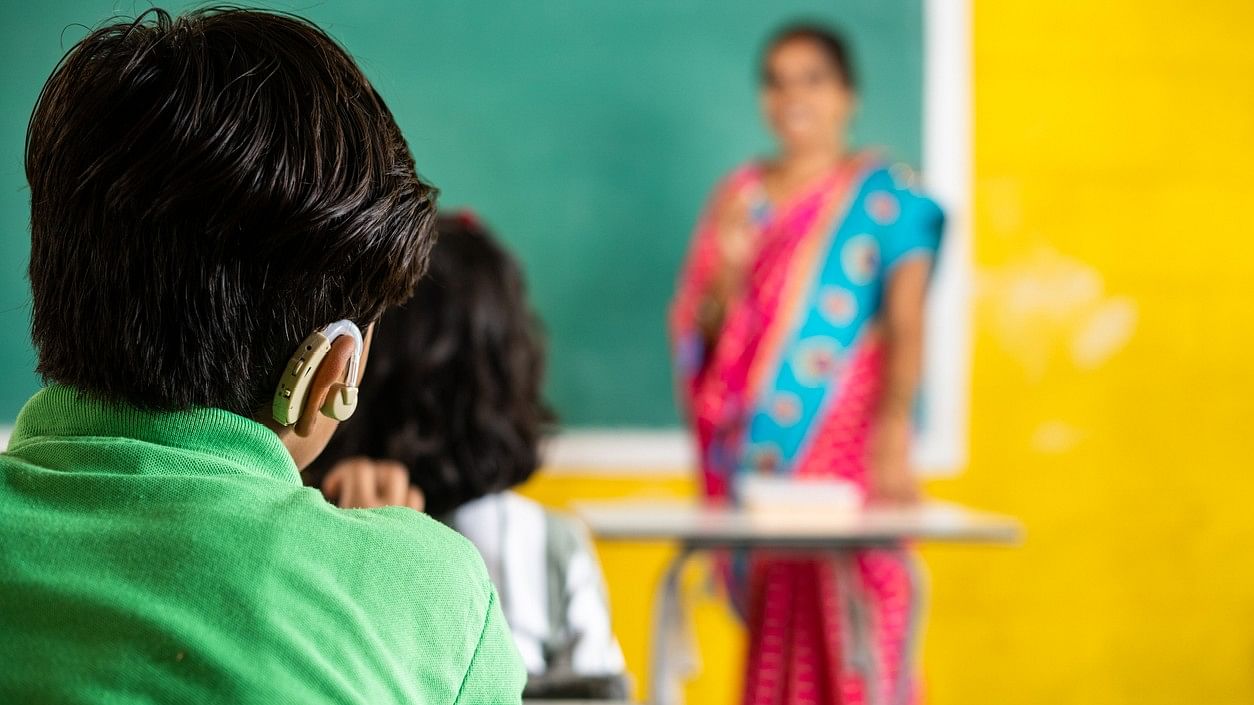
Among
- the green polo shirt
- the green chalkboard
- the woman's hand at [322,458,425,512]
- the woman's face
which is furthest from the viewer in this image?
the green chalkboard

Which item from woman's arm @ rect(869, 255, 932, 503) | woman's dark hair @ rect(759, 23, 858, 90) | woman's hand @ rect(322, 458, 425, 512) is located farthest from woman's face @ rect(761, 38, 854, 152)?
woman's hand @ rect(322, 458, 425, 512)

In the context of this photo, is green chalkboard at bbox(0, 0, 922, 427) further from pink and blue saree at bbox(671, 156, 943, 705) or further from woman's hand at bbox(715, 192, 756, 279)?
pink and blue saree at bbox(671, 156, 943, 705)

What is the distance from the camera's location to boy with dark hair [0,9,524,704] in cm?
57

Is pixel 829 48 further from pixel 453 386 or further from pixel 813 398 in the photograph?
pixel 453 386

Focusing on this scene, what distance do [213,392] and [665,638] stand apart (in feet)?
6.41

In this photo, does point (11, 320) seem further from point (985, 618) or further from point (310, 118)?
point (310, 118)

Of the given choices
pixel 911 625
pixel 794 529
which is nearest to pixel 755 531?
pixel 794 529

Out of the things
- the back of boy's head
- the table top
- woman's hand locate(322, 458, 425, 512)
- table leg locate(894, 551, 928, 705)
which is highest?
the back of boy's head

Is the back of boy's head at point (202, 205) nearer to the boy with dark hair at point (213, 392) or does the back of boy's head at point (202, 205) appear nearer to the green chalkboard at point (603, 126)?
the boy with dark hair at point (213, 392)

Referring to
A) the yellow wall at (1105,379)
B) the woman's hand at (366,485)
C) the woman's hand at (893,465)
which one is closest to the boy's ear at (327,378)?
the woman's hand at (366,485)

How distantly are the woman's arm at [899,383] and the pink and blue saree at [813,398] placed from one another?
32mm

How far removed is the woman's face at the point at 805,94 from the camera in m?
3.28

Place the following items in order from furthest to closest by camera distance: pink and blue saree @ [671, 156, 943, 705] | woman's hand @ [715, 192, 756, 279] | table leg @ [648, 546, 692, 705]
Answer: woman's hand @ [715, 192, 756, 279], pink and blue saree @ [671, 156, 943, 705], table leg @ [648, 546, 692, 705]

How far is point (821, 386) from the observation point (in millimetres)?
2895
